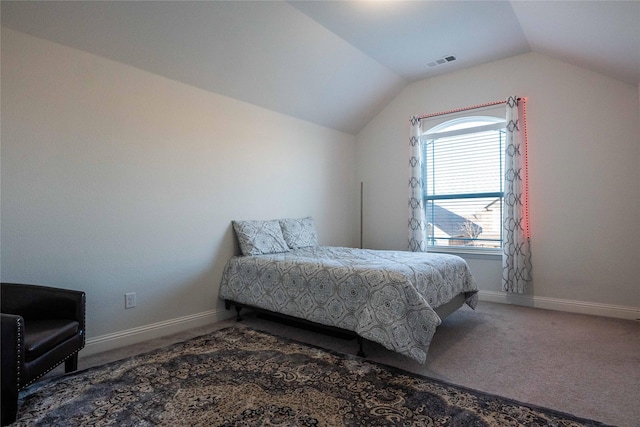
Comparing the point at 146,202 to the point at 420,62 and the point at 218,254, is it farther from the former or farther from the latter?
the point at 420,62

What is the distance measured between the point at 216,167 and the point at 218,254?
2.99 ft

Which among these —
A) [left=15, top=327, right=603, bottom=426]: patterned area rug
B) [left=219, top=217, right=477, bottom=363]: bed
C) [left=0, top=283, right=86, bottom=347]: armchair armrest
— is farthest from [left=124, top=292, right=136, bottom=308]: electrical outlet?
[left=219, top=217, right=477, bottom=363]: bed

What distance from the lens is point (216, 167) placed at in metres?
3.60

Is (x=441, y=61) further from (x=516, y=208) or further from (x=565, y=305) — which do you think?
(x=565, y=305)

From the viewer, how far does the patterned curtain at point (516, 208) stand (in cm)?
400

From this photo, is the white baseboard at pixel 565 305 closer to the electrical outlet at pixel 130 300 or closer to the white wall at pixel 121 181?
the white wall at pixel 121 181

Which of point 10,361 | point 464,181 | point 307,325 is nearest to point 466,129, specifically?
point 464,181

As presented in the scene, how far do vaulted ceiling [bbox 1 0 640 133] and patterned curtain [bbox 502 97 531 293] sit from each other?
801 mm

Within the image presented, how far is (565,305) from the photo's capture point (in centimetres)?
384

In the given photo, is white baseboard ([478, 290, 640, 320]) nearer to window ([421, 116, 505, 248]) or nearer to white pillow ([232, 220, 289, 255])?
window ([421, 116, 505, 248])

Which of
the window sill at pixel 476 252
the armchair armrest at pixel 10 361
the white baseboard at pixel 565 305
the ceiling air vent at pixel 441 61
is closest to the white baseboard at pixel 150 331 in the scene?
the armchair armrest at pixel 10 361

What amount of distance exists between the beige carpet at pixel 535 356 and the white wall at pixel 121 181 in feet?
1.83

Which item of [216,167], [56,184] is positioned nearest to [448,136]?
[216,167]

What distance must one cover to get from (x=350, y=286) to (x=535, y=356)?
1.48 metres
